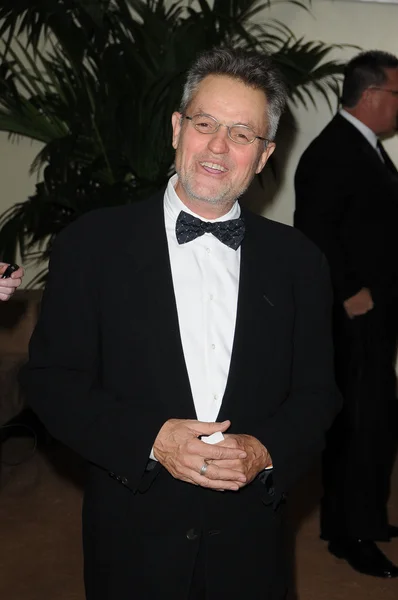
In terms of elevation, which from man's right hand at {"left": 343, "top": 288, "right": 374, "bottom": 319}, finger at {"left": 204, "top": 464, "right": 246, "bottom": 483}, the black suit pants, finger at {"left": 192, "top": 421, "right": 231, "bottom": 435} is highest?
finger at {"left": 192, "top": 421, "right": 231, "bottom": 435}

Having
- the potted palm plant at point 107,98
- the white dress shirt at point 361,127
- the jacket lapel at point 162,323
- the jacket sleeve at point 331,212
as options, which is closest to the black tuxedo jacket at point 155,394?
the jacket lapel at point 162,323

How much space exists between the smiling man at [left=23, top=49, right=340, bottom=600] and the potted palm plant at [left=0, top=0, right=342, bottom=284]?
229 centimetres

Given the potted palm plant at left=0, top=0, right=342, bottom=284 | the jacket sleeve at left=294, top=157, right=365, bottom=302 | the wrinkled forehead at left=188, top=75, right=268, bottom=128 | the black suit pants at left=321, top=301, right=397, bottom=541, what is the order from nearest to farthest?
1. the wrinkled forehead at left=188, top=75, right=268, bottom=128
2. the jacket sleeve at left=294, top=157, right=365, bottom=302
3. the black suit pants at left=321, top=301, right=397, bottom=541
4. the potted palm plant at left=0, top=0, right=342, bottom=284

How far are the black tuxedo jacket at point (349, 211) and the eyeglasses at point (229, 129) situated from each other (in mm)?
1672

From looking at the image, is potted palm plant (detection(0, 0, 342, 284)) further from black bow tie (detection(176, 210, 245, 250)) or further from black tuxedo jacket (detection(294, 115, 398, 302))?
black bow tie (detection(176, 210, 245, 250))

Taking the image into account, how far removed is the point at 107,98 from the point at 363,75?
45.6 inches

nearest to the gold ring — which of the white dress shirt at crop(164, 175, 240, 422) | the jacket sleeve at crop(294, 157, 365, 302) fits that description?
the white dress shirt at crop(164, 175, 240, 422)

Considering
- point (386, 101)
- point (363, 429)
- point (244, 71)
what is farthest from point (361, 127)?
point (244, 71)

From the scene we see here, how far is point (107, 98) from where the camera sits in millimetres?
4328

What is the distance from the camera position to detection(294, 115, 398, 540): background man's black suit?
3.54m

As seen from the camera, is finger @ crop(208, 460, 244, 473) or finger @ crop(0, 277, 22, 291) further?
finger @ crop(0, 277, 22, 291)

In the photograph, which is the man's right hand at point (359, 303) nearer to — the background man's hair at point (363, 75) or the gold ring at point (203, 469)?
the background man's hair at point (363, 75)

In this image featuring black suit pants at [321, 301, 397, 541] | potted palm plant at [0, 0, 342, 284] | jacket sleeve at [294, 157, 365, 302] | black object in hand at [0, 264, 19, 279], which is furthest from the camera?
potted palm plant at [0, 0, 342, 284]

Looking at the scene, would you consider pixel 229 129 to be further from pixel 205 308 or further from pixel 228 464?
pixel 228 464
